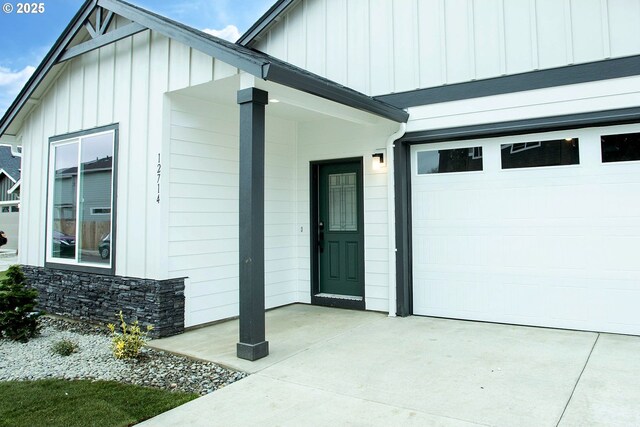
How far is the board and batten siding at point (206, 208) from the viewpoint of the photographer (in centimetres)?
522

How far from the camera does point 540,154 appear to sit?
17.0 ft

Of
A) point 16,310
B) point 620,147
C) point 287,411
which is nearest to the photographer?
point 287,411

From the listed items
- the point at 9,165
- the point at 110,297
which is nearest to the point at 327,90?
the point at 110,297

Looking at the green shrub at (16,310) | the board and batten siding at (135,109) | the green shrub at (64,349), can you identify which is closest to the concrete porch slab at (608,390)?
the board and batten siding at (135,109)

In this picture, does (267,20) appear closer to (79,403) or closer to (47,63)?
(47,63)

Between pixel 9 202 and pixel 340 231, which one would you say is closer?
pixel 340 231

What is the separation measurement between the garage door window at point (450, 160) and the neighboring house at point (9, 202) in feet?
77.8

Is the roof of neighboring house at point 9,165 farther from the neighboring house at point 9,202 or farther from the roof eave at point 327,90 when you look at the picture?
the roof eave at point 327,90

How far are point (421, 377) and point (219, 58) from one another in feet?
11.0

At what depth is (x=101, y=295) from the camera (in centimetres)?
563

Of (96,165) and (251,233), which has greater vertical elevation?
(96,165)

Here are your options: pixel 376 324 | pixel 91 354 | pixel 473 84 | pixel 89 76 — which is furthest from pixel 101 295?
pixel 473 84

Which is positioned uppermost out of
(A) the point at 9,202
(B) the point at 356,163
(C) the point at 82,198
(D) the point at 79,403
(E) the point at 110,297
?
(A) the point at 9,202

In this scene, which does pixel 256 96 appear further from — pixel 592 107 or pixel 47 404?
pixel 592 107
